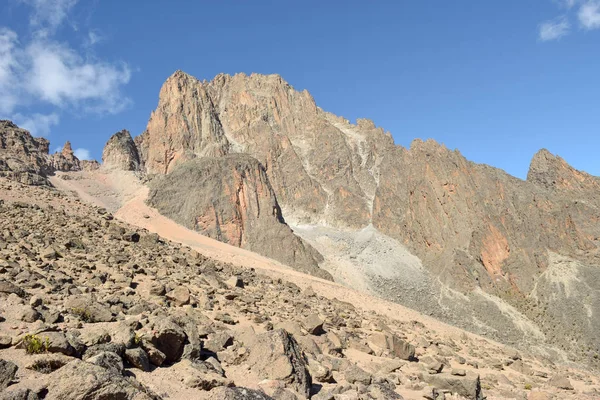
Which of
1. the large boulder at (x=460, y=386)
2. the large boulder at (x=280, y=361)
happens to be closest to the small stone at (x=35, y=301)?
the large boulder at (x=280, y=361)

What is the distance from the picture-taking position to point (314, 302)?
2180 cm

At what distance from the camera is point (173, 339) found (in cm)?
823

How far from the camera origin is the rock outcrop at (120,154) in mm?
93088

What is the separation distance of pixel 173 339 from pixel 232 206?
6076 centimetres

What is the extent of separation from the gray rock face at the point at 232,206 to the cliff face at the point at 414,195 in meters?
0.40

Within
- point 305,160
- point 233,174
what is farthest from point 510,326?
point 305,160

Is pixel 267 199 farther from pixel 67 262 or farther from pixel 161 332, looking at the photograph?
pixel 161 332

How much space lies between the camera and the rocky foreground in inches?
250

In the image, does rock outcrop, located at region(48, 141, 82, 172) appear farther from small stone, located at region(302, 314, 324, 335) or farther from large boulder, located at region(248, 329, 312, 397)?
large boulder, located at region(248, 329, 312, 397)

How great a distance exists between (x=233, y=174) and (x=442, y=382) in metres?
64.9

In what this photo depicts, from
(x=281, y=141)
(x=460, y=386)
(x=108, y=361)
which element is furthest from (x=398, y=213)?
(x=108, y=361)

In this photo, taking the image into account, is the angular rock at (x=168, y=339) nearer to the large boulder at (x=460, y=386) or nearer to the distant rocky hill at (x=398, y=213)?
the large boulder at (x=460, y=386)

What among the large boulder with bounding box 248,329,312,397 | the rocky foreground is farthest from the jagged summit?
the large boulder with bounding box 248,329,312,397

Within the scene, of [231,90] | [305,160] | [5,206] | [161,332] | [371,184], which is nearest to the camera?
[161,332]
